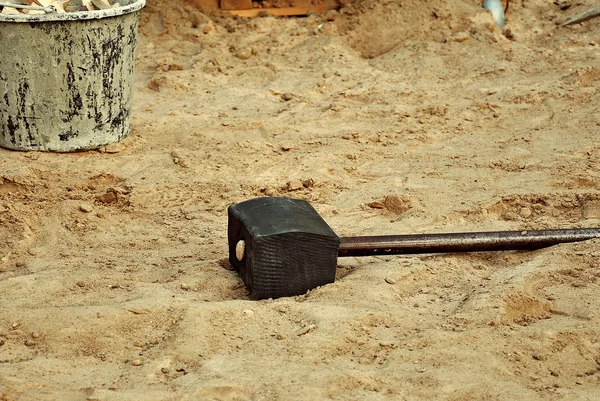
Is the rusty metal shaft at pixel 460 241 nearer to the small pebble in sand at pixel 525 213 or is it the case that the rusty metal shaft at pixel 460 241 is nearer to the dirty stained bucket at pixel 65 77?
the small pebble in sand at pixel 525 213

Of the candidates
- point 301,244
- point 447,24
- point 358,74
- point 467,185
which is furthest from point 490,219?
point 447,24

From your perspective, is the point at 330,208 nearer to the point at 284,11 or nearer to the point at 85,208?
the point at 85,208

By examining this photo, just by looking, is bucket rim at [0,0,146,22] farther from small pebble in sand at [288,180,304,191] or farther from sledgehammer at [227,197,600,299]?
sledgehammer at [227,197,600,299]

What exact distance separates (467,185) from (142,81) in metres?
2.49

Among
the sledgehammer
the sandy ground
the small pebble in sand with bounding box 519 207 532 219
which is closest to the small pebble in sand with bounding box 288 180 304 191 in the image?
the sandy ground

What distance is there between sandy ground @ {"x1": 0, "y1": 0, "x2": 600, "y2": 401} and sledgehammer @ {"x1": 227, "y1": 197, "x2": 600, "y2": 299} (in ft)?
0.24

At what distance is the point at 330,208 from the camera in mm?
3922

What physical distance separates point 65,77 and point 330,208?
1.63 m

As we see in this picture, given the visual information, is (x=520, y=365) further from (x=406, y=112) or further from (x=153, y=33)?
(x=153, y=33)

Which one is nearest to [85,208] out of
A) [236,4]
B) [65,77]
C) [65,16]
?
[65,77]

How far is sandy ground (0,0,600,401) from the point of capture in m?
2.59

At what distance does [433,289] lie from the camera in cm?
318

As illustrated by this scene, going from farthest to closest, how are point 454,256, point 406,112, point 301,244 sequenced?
point 406,112, point 454,256, point 301,244

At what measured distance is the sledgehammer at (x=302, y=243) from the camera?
3043 millimetres
